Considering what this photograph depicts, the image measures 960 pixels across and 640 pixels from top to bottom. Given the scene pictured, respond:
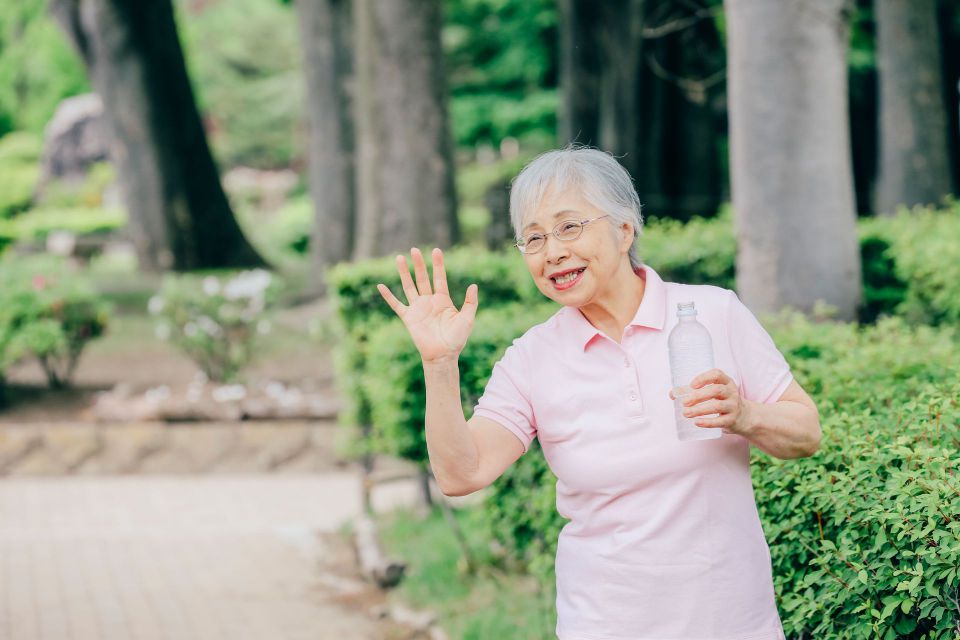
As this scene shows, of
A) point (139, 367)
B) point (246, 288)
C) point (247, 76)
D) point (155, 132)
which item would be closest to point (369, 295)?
point (246, 288)

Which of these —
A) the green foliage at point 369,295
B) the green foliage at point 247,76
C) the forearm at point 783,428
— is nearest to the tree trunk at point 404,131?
the green foliage at point 369,295

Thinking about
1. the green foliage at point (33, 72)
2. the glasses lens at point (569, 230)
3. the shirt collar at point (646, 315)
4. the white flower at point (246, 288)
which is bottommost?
the white flower at point (246, 288)

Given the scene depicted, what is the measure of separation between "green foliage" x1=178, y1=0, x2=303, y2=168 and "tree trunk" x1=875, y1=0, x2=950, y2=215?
32.6m

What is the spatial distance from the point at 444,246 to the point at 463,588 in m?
5.66

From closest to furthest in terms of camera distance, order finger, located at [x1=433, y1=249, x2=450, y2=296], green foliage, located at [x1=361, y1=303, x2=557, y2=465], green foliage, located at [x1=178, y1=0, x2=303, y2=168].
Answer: finger, located at [x1=433, y1=249, x2=450, y2=296] < green foliage, located at [x1=361, y1=303, x2=557, y2=465] < green foliage, located at [x1=178, y1=0, x2=303, y2=168]

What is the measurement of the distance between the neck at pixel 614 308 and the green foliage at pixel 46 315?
32.4ft

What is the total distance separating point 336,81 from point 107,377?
575cm

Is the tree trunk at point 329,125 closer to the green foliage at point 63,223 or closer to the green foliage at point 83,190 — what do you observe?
the green foliage at point 63,223

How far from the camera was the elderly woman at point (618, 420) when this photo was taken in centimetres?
272

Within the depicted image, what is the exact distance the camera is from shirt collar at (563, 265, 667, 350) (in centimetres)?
287

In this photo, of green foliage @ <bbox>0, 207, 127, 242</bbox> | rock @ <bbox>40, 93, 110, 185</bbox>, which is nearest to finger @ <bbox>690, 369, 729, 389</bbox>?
green foliage @ <bbox>0, 207, 127, 242</bbox>

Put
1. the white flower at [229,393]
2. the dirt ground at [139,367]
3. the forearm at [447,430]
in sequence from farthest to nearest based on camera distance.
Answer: the dirt ground at [139,367]
the white flower at [229,393]
the forearm at [447,430]

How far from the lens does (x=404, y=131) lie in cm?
1205

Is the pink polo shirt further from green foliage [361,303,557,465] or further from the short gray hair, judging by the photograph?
green foliage [361,303,557,465]
